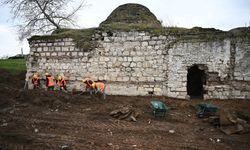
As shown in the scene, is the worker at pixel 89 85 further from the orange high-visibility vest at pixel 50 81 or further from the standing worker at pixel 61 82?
the orange high-visibility vest at pixel 50 81

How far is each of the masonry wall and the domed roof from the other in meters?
3.17

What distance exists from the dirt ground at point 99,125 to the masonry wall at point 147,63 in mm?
A: 635

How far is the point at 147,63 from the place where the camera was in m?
11.6

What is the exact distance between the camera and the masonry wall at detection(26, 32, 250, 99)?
10.9 meters

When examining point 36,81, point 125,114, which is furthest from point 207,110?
→ point 36,81

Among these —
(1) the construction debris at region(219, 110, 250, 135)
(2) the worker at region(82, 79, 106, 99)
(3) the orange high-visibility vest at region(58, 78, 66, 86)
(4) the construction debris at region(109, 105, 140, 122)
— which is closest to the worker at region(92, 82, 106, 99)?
(2) the worker at region(82, 79, 106, 99)

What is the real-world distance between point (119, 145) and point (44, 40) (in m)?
7.96

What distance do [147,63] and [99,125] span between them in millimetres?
4395

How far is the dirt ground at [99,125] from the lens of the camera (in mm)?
6742

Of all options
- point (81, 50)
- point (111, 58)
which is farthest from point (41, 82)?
point (111, 58)

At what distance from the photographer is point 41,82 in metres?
12.8

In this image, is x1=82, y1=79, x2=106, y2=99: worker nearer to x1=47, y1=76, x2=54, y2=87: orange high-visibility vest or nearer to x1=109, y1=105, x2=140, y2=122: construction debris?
x1=47, y1=76, x2=54, y2=87: orange high-visibility vest

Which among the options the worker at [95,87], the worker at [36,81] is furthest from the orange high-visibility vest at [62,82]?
the worker at [36,81]

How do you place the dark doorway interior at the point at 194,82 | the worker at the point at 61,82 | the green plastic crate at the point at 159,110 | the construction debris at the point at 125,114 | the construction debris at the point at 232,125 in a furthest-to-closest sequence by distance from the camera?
the dark doorway interior at the point at 194,82, the worker at the point at 61,82, the green plastic crate at the point at 159,110, the construction debris at the point at 125,114, the construction debris at the point at 232,125
